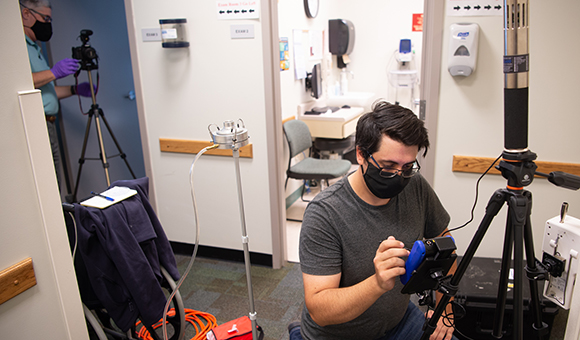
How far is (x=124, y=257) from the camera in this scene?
1.63 meters

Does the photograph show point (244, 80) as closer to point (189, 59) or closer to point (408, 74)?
point (189, 59)

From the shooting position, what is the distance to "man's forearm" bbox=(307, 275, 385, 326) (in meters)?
1.04

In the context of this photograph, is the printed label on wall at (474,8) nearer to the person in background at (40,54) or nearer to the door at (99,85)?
the person in background at (40,54)

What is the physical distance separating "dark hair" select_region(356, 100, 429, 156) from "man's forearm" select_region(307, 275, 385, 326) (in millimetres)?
397

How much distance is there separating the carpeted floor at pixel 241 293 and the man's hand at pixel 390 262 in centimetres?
128

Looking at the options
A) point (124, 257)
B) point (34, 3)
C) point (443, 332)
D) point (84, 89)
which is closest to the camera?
point (443, 332)

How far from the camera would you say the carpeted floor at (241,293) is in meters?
2.23

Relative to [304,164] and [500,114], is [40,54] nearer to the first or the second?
[304,164]

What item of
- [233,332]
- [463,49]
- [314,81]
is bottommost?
[233,332]

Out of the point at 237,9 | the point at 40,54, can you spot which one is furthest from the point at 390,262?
the point at 40,54

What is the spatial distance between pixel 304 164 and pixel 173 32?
1.52 metres

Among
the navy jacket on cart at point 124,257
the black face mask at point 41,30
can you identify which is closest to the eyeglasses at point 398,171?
the navy jacket on cart at point 124,257

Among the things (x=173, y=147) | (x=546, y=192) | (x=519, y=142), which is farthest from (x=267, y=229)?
(x=519, y=142)

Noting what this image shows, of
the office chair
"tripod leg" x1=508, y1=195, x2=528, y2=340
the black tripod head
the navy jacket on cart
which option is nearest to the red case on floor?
the navy jacket on cart
